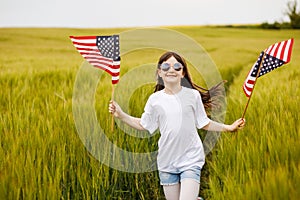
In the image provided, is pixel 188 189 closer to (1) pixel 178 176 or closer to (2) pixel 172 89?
(1) pixel 178 176

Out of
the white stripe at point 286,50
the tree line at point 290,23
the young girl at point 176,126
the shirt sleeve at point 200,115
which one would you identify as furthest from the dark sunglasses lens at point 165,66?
the tree line at point 290,23

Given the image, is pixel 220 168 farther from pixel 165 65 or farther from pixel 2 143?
pixel 2 143

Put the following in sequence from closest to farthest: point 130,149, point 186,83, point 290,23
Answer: point 186,83 < point 130,149 < point 290,23

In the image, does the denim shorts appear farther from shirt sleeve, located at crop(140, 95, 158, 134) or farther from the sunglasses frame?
the sunglasses frame

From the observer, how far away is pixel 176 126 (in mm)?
2164

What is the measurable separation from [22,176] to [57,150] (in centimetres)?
35

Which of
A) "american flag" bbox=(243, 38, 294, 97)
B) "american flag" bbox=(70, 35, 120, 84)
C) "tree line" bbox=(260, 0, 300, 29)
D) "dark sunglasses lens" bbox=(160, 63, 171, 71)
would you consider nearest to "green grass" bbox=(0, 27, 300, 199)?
"american flag" bbox=(243, 38, 294, 97)

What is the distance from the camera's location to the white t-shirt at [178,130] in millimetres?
2156

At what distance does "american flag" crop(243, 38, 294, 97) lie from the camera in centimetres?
223

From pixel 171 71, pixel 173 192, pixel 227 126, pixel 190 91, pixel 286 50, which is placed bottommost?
pixel 173 192

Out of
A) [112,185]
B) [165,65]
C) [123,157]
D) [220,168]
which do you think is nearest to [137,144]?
[123,157]

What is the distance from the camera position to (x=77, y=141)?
100.0 inches

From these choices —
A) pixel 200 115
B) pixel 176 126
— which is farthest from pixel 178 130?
pixel 200 115

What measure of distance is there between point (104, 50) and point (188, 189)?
0.87 m
